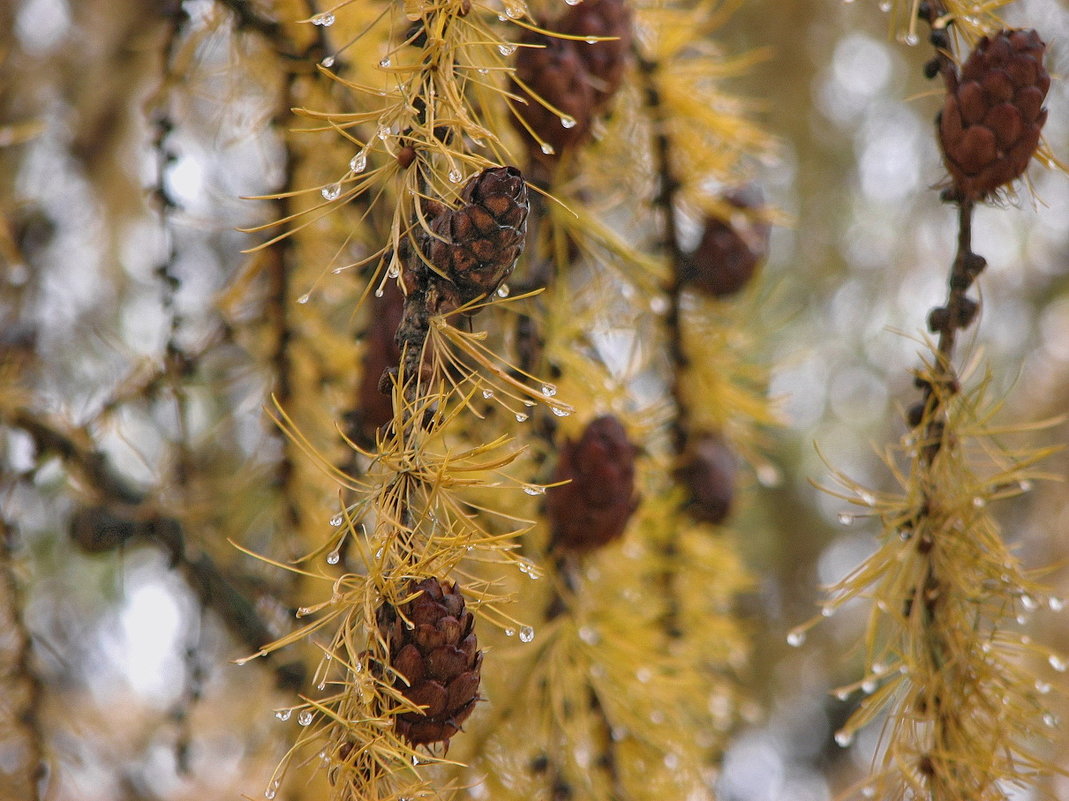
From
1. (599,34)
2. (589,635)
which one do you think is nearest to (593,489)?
(589,635)

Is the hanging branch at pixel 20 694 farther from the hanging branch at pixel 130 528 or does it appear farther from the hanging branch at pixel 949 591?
the hanging branch at pixel 949 591

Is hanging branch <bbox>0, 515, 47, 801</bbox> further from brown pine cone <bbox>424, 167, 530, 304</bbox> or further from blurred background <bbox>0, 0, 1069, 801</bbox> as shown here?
brown pine cone <bbox>424, 167, 530, 304</bbox>

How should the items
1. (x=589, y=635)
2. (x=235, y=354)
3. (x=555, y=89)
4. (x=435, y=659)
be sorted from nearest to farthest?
(x=435, y=659) → (x=555, y=89) → (x=589, y=635) → (x=235, y=354)

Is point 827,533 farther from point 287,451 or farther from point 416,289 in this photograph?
point 416,289

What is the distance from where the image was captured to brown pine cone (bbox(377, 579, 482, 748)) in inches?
14.6

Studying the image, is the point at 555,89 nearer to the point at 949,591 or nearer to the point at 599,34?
the point at 599,34

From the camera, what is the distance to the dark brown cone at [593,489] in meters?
0.56

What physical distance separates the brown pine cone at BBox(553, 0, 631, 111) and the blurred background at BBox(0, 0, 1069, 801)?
17cm

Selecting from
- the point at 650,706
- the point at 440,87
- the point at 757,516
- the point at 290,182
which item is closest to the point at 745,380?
the point at 650,706

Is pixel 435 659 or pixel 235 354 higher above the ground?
pixel 435 659

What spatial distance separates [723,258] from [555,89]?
0.88 ft

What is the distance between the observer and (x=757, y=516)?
155cm

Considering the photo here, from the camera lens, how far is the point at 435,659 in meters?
0.37

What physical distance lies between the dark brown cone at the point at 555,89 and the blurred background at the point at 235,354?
16 centimetres
